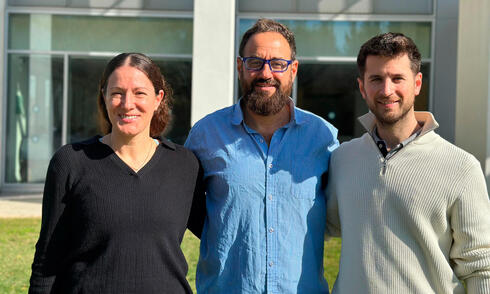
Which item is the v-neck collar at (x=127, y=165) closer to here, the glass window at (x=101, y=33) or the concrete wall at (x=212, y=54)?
the concrete wall at (x=212, y=54)

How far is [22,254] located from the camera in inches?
260

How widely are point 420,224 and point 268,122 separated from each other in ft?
3.11

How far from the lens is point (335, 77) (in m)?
12.3

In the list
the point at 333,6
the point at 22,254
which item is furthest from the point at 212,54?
the point at 22,254

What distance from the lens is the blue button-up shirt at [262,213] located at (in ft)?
9.14

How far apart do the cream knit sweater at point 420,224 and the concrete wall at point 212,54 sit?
876 cm

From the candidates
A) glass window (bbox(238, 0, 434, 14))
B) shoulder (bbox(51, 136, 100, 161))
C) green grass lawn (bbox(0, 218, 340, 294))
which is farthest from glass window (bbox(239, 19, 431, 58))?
shoulder (bbox(51, 136, 100, 161))

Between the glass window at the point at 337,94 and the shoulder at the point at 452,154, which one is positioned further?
the glass window at the point at 337,94

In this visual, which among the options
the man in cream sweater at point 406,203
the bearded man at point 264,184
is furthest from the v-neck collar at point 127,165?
the man in cream sweater at point 406,203

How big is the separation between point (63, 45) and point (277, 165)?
1059 cm

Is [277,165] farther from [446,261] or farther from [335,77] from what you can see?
[335,77]

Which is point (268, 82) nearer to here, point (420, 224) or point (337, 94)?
point (420, 224)

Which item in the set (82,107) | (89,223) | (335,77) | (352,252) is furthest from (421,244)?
(82,107)

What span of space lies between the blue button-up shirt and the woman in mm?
231
